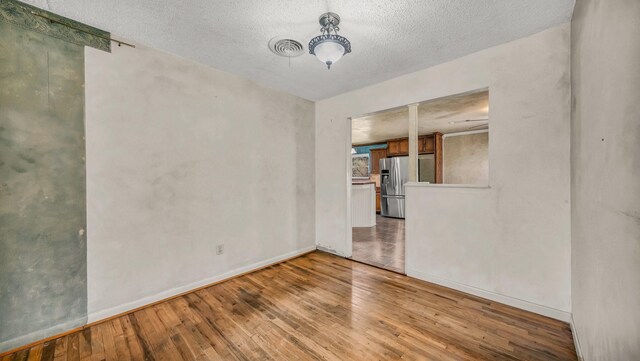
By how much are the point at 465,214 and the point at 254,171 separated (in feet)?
7.99

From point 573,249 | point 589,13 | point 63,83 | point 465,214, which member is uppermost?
point 589,13

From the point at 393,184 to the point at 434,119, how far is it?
2302mm

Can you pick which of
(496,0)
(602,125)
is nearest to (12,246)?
(602,125)

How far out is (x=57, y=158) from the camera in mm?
1781

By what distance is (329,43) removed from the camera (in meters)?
1.68

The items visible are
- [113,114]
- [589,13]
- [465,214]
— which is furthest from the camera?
[465,214]

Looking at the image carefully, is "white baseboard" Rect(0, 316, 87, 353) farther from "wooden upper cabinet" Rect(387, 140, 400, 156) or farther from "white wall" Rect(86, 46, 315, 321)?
"wooden upper cabinet" Rect(387, 140, 400, 156)

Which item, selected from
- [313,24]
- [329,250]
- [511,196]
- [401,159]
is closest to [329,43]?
[313,24]

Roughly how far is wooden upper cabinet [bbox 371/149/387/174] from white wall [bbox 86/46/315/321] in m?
4.73

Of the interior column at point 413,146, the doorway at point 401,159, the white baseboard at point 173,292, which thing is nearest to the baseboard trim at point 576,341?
the interior column at point 413,146

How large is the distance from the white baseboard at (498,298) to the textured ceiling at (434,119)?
6.86 ft

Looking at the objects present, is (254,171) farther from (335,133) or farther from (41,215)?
(41,215)

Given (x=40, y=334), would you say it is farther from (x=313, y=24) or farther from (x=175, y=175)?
(x=313, y=24)

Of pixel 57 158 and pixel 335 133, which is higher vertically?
pixel 335 133
